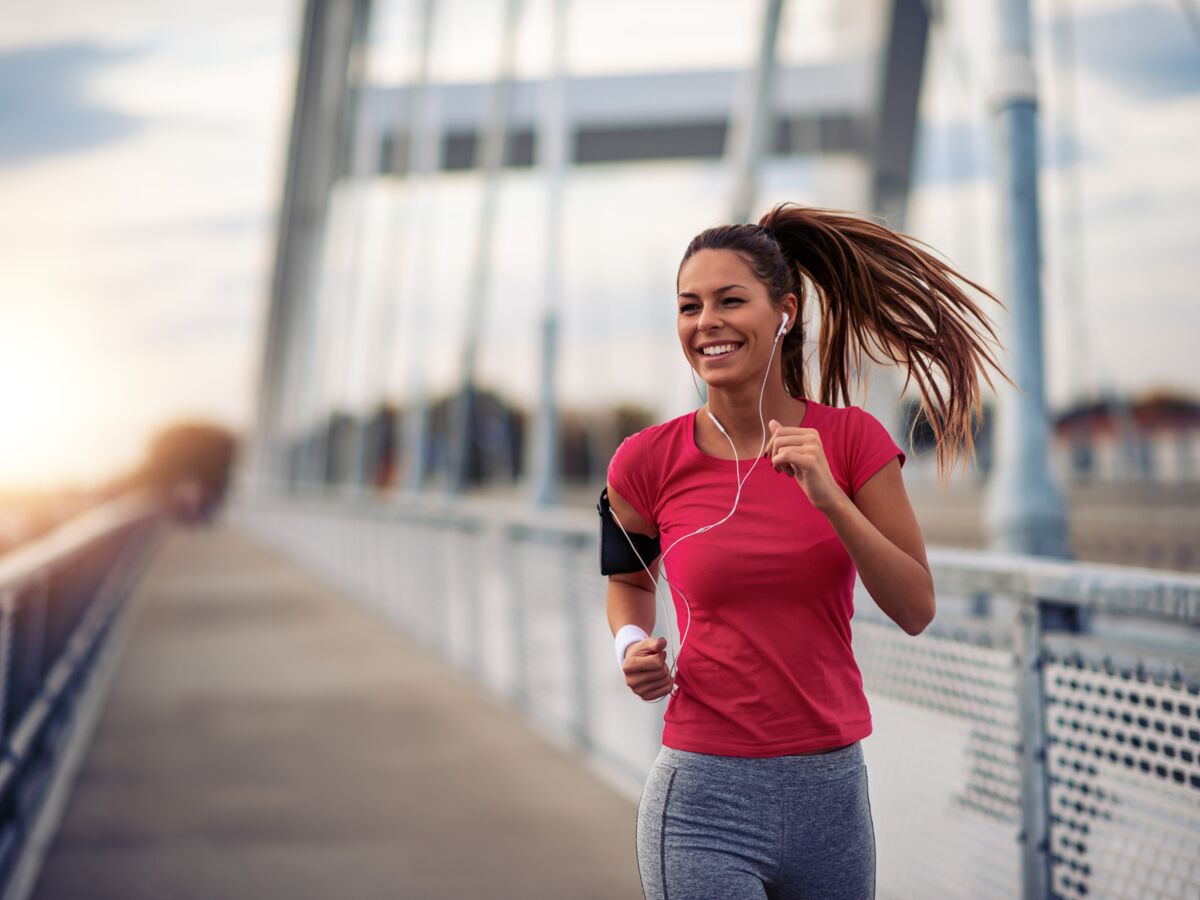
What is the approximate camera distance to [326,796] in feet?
19.0

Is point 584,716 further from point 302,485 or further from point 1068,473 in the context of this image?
point 302,485

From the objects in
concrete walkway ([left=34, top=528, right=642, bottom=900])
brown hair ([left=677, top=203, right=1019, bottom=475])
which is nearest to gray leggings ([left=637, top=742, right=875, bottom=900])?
brown hair ([left=677, top=203, right=1019, bottom=475])

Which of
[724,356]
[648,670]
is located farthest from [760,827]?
[724,356]

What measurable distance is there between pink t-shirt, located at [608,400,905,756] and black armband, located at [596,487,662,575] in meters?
0.13

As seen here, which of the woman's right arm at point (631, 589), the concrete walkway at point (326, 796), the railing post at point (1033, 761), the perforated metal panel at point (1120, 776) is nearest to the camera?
the woman's right arm at point (631, 589)

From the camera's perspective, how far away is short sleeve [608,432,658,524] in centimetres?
205

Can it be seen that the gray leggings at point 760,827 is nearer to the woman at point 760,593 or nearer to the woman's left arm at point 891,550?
the woman at point 760,593

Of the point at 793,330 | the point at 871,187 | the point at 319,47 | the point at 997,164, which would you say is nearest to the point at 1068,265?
the point at 871,187

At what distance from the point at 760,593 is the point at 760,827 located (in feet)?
1.05

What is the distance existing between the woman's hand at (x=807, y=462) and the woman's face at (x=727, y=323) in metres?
0.19

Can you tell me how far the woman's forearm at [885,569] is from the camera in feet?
5.83

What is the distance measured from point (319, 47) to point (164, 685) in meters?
32.4

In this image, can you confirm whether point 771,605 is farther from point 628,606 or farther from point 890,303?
point 890,303


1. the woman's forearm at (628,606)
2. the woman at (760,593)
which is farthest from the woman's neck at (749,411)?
the woman's forearm at (628,606)
